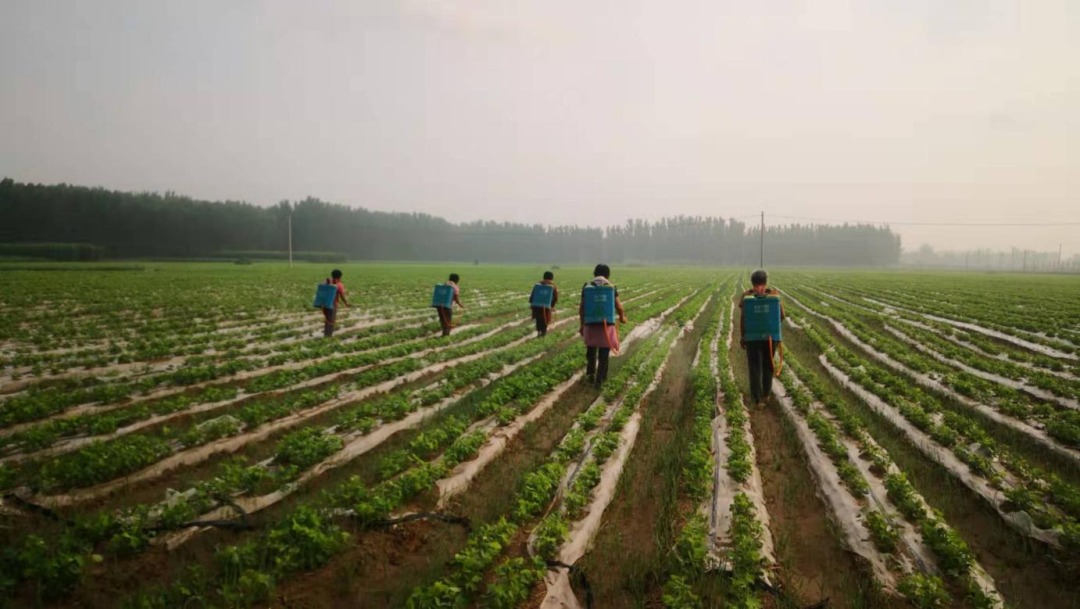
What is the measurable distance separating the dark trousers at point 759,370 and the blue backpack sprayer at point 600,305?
2475mm

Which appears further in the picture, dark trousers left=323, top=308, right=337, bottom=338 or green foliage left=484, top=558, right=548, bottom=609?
dark trousers left=323, top=308, right=337, bottom=338

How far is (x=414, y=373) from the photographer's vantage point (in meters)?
11.7

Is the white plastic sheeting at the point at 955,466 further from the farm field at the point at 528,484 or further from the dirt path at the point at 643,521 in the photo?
the dirt path at the point at 643,521

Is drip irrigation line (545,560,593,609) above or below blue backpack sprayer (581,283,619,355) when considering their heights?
below

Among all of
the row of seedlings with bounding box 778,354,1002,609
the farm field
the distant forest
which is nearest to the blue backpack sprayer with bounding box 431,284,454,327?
the farm field

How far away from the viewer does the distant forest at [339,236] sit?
9423 cm

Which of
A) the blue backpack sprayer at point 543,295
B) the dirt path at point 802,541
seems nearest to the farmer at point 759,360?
the dirt path at point 802,541

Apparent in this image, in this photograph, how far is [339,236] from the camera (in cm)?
13825

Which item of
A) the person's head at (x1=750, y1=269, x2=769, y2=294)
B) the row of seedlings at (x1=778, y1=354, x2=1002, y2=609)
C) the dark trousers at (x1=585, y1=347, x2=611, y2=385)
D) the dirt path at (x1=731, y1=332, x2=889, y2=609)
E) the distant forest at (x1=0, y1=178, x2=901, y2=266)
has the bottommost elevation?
the dirt path at (x1=731, y1=332, x2=889, y2=609)

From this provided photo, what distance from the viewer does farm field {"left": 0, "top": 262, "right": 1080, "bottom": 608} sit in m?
4.18

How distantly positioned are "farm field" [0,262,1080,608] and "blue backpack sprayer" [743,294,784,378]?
1199 millimetres

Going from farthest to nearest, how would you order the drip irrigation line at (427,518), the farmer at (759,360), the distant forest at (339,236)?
the distant forest at (339,236) → the farmer at (759,360) → the drip irrigation line at (427,518)

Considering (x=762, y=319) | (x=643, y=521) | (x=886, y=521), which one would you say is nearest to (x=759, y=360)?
(x=762, y=319)

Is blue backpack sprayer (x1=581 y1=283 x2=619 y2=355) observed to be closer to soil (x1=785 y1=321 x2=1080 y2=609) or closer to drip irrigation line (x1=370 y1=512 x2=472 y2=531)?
soil (x1=785 y1=321 x2=1080 y2=609)
